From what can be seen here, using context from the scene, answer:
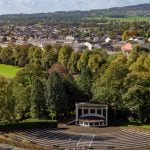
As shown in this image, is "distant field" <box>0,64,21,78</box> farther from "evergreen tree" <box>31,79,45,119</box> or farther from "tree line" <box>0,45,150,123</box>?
"evergreen tree" <box>31,79,45,119</box>

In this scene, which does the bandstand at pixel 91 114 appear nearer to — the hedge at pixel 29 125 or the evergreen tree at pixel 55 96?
the evergreen tree at pixel 55 96

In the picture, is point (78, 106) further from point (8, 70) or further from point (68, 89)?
point (8, 70)

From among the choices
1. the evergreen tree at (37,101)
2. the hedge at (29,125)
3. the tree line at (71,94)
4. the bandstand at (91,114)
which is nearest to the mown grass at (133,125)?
the tree line at (71,94)

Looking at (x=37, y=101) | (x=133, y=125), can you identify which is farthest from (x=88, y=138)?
(x=37, y=101)

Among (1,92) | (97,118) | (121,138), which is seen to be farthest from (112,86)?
(1,92)

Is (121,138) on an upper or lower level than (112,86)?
lower

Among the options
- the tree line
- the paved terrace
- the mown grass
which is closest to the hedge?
the paved terrace
